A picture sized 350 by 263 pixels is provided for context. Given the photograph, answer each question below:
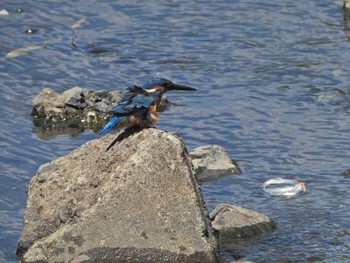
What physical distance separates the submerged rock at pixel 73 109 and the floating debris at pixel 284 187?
1.90m

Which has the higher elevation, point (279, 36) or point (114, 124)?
point (114, 124)

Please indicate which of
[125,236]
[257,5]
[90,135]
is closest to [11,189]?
[90,135]

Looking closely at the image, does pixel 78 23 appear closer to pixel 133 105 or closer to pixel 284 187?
pixel 284 187

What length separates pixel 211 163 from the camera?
7.86m

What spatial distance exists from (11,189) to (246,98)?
2.91 metres

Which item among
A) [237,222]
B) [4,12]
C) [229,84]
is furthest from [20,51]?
[237,222]

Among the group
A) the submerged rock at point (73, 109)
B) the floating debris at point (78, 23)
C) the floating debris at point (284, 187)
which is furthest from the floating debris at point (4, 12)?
the floating debris at point (284, 187)

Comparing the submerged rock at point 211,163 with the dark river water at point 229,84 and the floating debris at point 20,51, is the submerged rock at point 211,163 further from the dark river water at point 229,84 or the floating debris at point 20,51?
the floating debris at point 20,51

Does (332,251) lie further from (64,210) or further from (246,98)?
(246,98)

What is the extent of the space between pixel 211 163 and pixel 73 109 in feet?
5.71

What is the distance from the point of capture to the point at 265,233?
6.84 metres

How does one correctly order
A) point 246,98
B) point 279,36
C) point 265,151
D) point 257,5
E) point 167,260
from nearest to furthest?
point 167,260
point 265,151
point 246,98
point 279,36
point 257,5

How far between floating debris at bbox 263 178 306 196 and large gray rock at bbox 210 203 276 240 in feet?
2.19

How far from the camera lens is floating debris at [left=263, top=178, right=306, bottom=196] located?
7535mm
